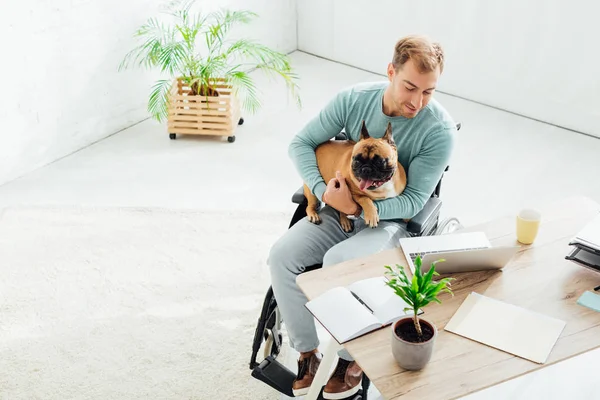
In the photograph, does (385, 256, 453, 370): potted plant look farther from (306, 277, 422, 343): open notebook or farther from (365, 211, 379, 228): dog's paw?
(365, 211, 379, 228): dog's paw

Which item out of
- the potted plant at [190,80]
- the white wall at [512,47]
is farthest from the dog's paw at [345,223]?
the white wall at [512,47]

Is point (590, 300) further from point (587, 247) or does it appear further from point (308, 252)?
point (308, 252)

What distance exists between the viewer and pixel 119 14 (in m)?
4.01

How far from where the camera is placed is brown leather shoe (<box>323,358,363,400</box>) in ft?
7.23

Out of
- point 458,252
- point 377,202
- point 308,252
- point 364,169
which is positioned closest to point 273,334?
point 308,252

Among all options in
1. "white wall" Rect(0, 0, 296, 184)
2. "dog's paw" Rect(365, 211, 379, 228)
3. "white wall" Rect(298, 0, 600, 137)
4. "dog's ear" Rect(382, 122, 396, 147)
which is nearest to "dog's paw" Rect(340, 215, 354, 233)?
"dog's paw" Rect(365, 211, 379, 228)

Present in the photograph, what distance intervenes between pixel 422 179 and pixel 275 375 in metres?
0.78

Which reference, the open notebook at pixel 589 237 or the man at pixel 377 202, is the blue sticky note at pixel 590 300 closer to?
the open notebook at pixel 589 237

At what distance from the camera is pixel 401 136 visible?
91.2 inches

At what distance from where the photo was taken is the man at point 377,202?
2195 mm

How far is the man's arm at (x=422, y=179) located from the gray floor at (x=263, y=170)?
115 centimetres

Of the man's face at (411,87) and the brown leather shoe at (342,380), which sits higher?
the man's face at (411,87)

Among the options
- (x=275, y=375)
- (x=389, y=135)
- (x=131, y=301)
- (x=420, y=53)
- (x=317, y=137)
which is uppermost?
(x=420, y=53)

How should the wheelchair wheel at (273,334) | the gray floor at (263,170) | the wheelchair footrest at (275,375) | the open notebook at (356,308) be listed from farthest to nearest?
the gray floor at (263,170) < the wheelchair wheel at (273,334) < the wheelchair footrest at (275,375) < the open notebook at (356,308)
